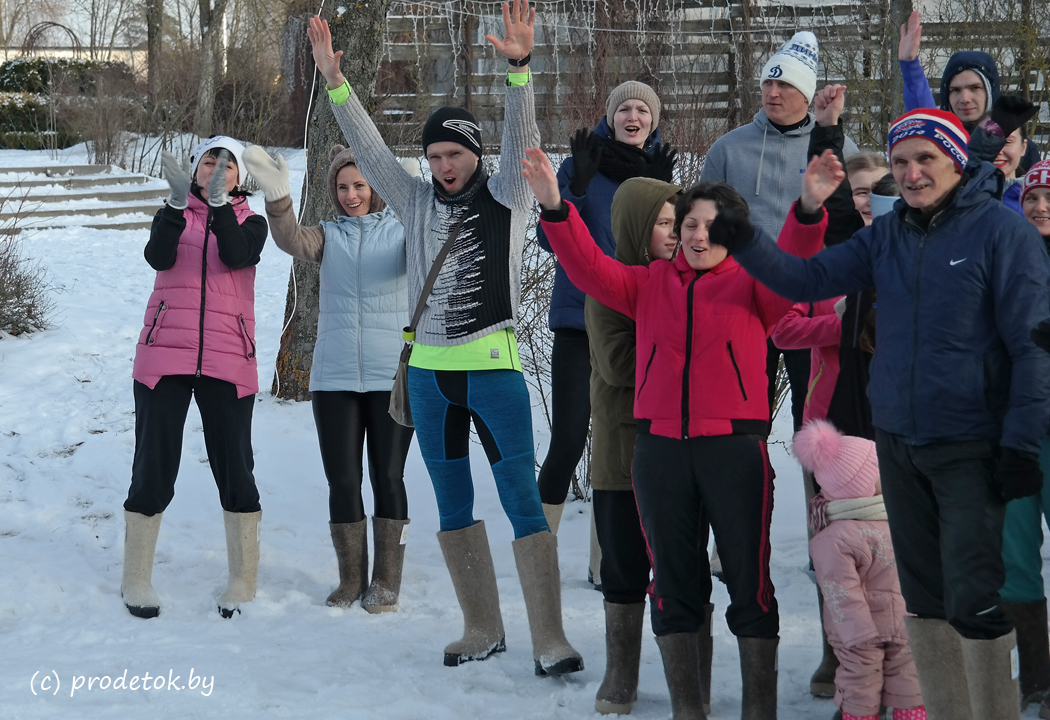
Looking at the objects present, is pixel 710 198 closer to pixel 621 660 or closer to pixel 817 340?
pixel 817 340

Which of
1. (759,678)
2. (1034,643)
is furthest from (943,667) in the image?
(1034,643)

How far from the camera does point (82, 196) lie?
1434cm

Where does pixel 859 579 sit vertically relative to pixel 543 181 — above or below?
below

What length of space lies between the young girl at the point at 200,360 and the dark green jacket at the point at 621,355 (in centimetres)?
170

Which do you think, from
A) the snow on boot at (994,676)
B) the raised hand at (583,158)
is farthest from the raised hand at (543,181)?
the snow on boot at (994,676)

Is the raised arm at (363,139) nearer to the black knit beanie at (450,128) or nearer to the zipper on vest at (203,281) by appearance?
the black knit beanie at (450,128)

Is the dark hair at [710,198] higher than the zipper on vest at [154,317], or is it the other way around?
the dark hair at [710,198]

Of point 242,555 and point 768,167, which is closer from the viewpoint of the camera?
point 768,167

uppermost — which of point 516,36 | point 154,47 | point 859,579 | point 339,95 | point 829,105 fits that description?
point 154,47

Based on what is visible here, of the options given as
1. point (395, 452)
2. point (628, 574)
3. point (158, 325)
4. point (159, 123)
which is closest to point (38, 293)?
point (158, 325)

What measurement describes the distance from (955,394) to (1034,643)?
42.7 inches

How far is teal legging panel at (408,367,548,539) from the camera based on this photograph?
144 inches

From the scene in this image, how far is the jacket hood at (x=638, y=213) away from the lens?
3395 millimetres

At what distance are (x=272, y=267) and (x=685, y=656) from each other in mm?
9797
